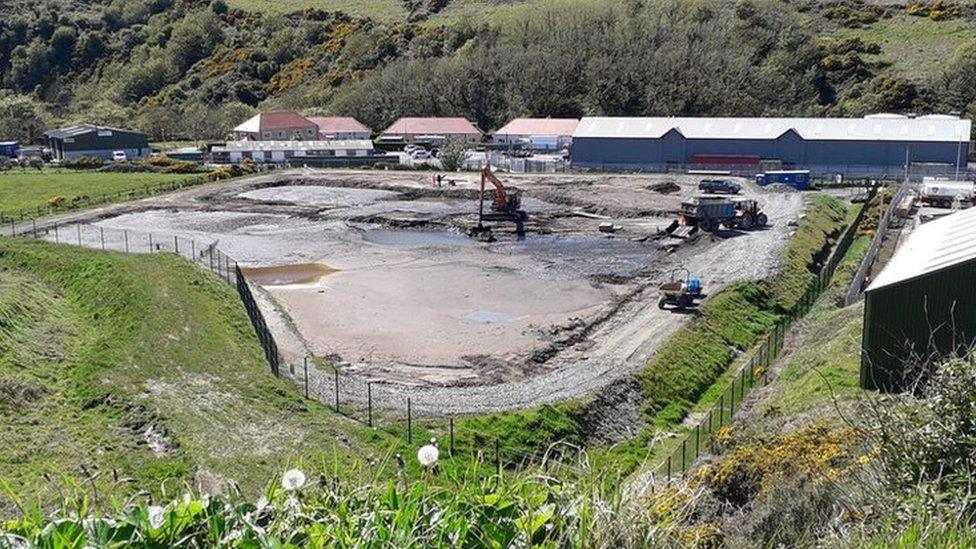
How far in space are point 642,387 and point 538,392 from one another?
3.38 m

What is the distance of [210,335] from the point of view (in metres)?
29.9

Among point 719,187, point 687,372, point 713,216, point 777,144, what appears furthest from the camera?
point 777,144

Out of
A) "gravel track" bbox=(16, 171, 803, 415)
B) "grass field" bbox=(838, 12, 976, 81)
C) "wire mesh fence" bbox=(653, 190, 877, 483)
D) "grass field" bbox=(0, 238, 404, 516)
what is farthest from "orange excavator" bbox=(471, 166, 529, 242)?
"grass field" bbox=(838, 12, 976, 81)

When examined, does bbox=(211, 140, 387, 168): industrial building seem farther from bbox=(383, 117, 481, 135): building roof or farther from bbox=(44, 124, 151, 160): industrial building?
bbox=(383, 117, 481, 135): building roof

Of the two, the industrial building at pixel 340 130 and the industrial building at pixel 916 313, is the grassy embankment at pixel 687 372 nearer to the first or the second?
the industrial building at pixel 916 313

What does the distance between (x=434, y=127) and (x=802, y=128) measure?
45.4m

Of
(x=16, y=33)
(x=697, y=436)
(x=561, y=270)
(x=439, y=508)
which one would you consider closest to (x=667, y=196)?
(x=561, y=270)

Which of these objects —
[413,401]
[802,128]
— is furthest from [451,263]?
[802,128]

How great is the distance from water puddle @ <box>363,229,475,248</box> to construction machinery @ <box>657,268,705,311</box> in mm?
18173

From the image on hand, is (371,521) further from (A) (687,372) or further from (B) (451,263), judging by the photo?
(B) (451,263)

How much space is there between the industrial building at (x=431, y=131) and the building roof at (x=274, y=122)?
10171 mm

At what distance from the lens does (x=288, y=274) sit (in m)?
44.6

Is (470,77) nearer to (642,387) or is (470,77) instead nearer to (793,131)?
(793,131)

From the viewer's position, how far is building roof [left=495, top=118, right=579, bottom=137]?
103m
